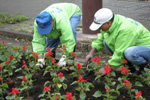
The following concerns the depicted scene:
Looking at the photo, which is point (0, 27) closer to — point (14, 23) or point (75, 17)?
point (14, 23)

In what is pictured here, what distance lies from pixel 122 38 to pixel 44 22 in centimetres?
102

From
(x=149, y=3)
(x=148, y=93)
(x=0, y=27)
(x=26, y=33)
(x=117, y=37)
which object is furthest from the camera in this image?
(x=149, y=3)

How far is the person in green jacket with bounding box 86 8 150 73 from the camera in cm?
379

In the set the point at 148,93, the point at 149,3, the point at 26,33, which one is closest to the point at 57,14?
the point at 148,93

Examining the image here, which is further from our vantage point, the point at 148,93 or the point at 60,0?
the point at 60,0

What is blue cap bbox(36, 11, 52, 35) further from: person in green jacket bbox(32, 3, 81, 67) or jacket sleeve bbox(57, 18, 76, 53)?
jacket sleeve bbox(57, 18, 76, 53)

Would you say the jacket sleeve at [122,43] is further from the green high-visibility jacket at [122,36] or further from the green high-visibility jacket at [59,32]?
the green high-visibility jacket at [59,32]

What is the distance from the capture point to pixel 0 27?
7801 millimetres

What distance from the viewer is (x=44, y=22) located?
13.0ft

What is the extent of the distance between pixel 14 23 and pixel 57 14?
163 inches

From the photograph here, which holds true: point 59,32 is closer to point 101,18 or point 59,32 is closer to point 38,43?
Result: point 38,43

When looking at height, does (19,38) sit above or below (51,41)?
below

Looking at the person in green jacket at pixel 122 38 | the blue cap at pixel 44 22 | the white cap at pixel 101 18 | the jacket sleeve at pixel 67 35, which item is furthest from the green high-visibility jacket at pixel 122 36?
the blue cap at pixel 44 22

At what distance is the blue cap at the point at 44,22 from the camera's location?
3.99 metres
